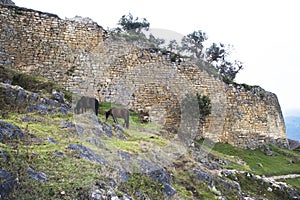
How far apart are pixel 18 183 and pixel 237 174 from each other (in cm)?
848

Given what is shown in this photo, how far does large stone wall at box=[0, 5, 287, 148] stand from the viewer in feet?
56.4

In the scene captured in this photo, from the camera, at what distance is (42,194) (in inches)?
235

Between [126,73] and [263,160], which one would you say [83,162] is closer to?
[126,73]

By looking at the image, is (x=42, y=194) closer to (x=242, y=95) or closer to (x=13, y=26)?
(x=13, y=26)

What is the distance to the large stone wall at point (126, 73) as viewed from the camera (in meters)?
17.2

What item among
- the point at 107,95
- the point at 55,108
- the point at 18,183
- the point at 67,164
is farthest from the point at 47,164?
the point at 107,95

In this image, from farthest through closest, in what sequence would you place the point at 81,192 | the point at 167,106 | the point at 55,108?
the point at 167,106, the point at 55,108, the point at 81,192

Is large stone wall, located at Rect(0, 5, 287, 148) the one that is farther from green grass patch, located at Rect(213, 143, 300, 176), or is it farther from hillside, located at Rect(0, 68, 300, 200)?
hillside, located at Rect(0, 68, 300, 200)

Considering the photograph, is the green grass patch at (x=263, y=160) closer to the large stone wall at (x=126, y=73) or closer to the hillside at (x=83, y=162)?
the large stone wall at (x=126, y=73)

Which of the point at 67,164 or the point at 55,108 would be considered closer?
the point at 67,164

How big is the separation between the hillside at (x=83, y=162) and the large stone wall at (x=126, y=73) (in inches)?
144

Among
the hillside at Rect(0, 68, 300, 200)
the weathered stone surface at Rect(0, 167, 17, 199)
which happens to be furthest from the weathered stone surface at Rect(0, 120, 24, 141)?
the weathered stone surface at Rect(0, 167, 17, 199)

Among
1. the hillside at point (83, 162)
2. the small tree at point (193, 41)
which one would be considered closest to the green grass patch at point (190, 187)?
the hillside at point (83, 162)

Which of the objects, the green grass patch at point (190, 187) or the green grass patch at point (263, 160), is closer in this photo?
the green grass patch at point (190, 187)
